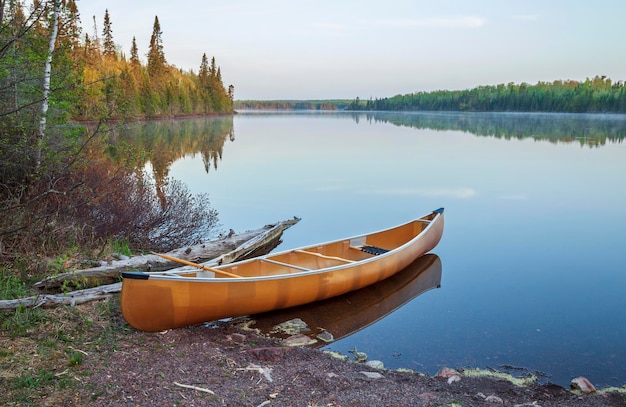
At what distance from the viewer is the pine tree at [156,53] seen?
8056 cm

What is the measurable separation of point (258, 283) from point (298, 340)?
3.12 ft

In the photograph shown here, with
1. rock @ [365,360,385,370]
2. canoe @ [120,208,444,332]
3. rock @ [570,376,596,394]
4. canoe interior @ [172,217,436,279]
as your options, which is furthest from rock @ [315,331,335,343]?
rock @ [570,376,596,394]

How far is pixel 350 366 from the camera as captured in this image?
616 centimetres

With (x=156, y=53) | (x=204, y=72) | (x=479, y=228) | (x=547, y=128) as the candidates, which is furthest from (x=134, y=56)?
(x=479, y=228)

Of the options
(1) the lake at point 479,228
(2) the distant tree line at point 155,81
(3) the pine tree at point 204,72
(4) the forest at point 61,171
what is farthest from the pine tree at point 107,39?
(4) the forest at point 61,171

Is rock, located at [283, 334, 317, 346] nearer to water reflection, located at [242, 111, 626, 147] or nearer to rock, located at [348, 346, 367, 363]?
rock, located at [348, 346, 367, 363]

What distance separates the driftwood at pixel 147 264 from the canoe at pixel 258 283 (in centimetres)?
88

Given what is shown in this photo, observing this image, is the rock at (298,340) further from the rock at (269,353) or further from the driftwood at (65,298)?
the driftwood at (65,298)

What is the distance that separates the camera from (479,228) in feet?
48.1

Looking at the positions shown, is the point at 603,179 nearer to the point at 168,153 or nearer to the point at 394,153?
the point at 394,153

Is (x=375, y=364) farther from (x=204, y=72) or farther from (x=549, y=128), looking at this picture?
(x=204, y=72)

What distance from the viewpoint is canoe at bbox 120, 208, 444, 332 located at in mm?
6277

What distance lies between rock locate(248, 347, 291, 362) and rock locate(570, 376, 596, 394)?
332 cm

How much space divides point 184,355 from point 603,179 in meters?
23.1
